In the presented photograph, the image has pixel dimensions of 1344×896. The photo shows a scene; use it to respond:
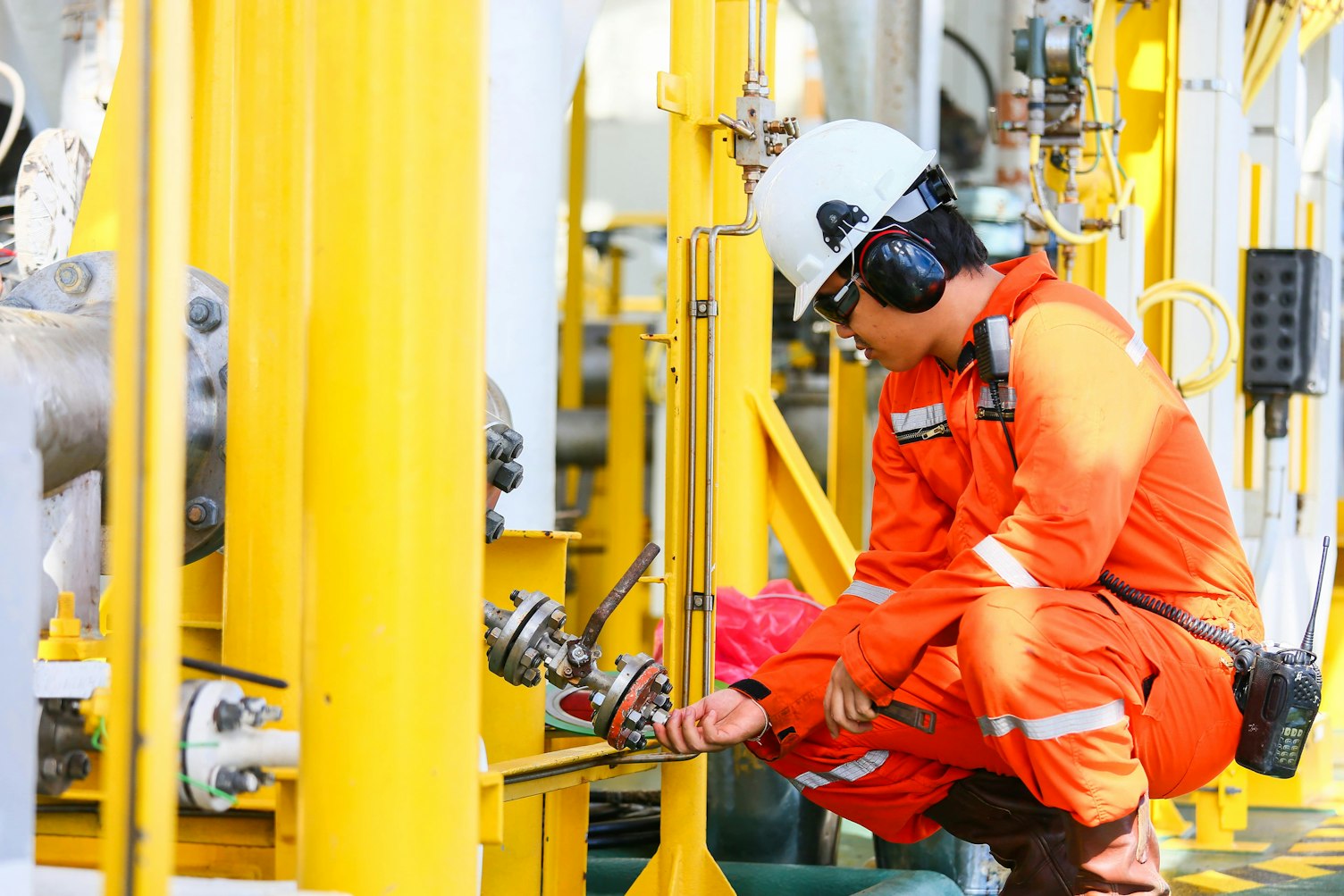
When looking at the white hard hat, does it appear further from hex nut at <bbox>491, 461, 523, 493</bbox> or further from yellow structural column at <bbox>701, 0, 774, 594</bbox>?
yellow structural column at <bbox>701, 0, 774, 594</bbox>

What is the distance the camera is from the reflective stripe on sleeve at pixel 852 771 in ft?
9.14

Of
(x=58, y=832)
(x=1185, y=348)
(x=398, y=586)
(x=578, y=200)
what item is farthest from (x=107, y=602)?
(x=578, y=200)

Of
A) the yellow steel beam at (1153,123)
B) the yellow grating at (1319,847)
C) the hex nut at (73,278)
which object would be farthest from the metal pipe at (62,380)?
the yellow steel beam at (1153,123)

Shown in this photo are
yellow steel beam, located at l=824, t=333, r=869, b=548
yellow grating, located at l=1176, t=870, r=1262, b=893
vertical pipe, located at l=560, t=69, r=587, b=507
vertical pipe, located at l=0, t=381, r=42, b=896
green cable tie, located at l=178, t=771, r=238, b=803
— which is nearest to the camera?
vertical pipe, located at l=0, t=381, r=42, b=896

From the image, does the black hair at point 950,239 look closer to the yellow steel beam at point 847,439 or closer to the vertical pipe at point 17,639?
the vertical pipe at point 17,639

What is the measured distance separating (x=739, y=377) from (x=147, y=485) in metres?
2.69

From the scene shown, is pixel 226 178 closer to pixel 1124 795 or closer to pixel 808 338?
pixel 1124 795

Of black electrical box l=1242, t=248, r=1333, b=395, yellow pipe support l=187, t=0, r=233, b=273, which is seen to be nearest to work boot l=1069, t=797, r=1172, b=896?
yellow pipe support l=187, t=0, r=233, b=273

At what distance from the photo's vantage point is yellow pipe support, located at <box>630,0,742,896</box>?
289 cm

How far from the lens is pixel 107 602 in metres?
2.23

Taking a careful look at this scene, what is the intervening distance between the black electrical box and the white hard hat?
111 inches

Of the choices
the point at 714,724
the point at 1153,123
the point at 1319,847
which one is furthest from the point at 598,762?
the point at 1153,123

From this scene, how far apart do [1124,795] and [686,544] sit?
3.17 ft

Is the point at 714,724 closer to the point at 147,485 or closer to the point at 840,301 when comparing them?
the point at 840,301
